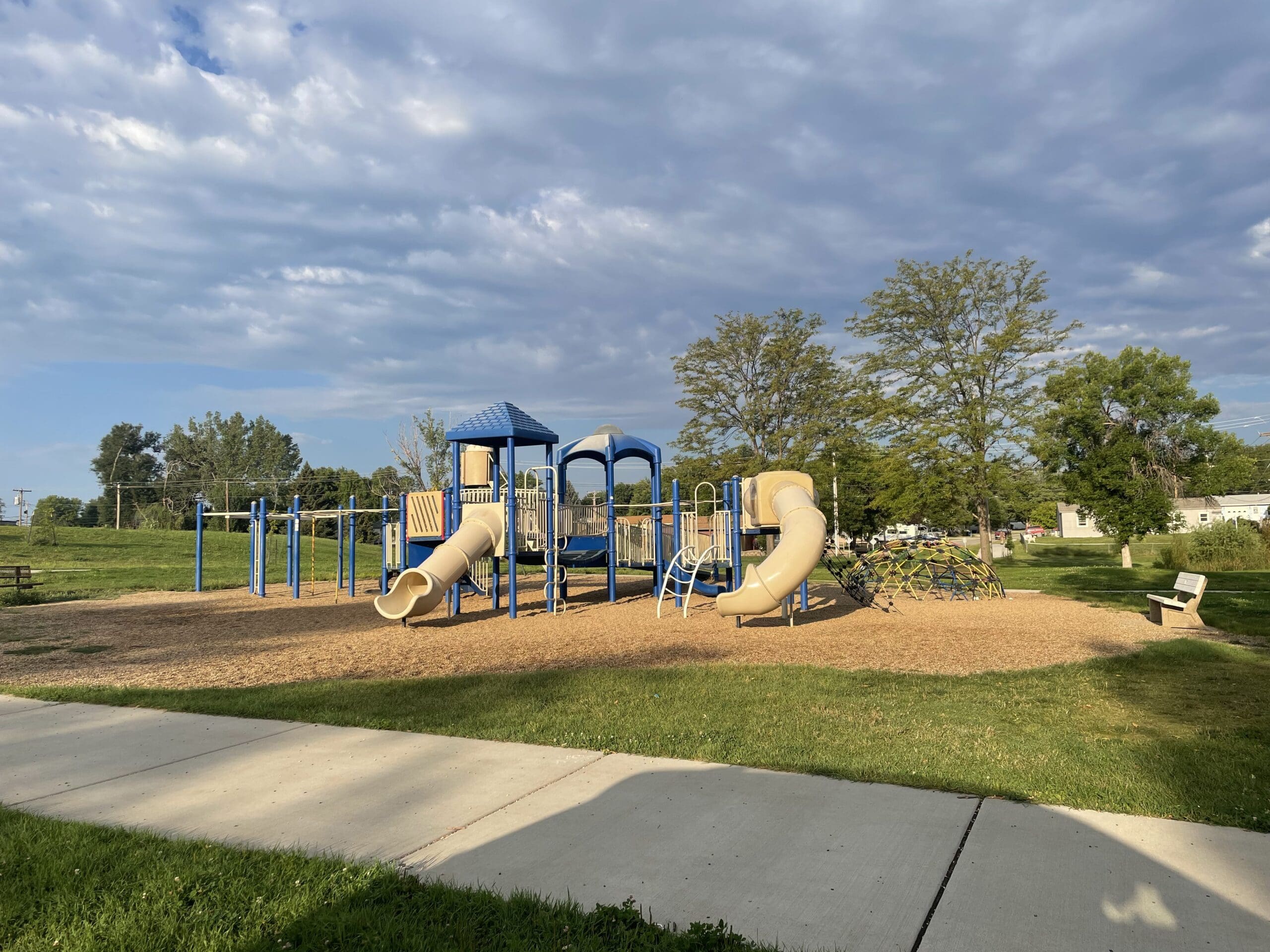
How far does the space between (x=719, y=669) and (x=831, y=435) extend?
102ft

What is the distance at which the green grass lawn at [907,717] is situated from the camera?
469cm

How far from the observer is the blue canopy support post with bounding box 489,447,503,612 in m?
16.9

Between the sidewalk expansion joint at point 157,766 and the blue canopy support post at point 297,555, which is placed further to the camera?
the blue canopy support post at point 297,555

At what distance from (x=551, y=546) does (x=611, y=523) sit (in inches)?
81.3

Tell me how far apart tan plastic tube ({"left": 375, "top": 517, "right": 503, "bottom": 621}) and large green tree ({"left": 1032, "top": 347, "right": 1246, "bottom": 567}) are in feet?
63.2

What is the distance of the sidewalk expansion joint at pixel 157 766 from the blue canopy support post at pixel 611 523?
12.0 meters

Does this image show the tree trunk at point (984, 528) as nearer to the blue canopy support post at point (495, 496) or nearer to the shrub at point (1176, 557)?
the shrub at point (1176, 557)

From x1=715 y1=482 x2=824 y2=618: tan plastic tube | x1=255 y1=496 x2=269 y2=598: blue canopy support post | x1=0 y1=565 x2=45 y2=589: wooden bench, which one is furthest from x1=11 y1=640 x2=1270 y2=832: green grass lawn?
x1=0 y1=565 x2=45 y2=589: wooden bench

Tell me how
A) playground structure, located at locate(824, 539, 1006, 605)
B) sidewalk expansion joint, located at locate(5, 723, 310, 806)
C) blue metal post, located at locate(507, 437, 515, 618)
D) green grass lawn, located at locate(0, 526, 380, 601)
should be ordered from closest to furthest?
sidewalk expansion joint, located at locate(5, 723, 310, 806) < blue metal post, located at locate(507, 437, 515, 618) < playground structure, located at locate(824, 539, 1006, 605) < green grass lawn, located at locate(0, 526, 380, 601)

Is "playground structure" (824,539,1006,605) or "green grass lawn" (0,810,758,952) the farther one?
"playground structure" (824,539,1006,605)

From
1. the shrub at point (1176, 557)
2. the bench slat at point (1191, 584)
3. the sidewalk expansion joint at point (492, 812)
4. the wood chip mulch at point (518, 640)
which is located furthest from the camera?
the shrub at point (1176, 557)

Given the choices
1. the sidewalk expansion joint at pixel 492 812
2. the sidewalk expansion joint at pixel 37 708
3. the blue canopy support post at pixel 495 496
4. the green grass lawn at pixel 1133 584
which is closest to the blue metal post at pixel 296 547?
the blue canopy support post at pixel 495 496

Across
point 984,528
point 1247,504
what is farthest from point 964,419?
point 1247,504

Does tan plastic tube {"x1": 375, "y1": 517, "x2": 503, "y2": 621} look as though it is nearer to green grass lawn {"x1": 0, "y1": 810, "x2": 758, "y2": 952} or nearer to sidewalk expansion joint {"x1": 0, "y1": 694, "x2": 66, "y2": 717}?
sidewalk expansion joint {"x1": 0, "y1": 694, "x2": 66, "y2": 717}
